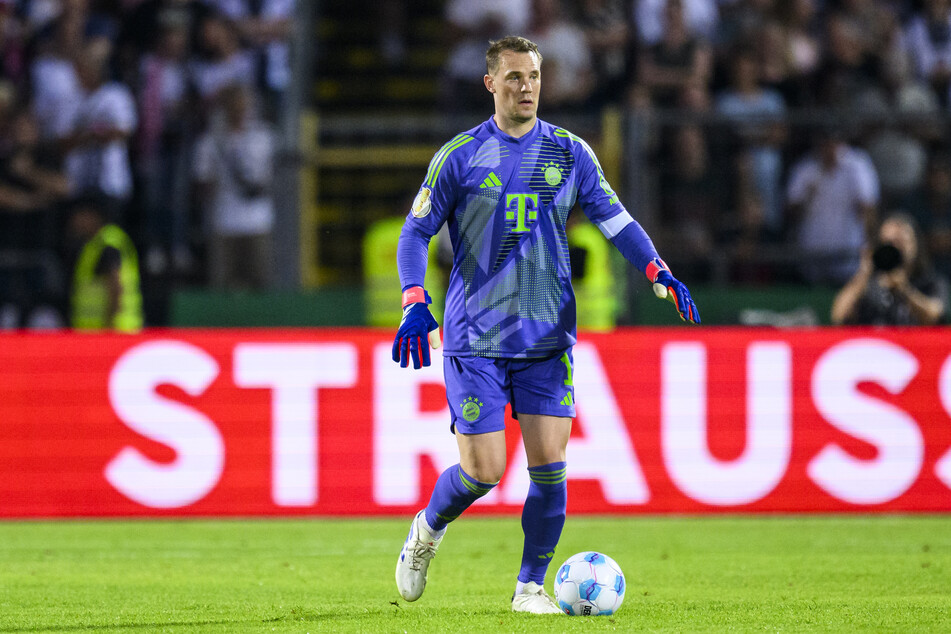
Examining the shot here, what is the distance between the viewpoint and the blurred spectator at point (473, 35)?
519 inches

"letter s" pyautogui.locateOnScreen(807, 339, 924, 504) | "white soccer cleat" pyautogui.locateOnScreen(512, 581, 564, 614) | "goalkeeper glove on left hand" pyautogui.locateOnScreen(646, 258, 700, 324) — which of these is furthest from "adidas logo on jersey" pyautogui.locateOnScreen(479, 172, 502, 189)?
"letter s" pyautogui.locateOnScreen(807, 339, 924, 504)

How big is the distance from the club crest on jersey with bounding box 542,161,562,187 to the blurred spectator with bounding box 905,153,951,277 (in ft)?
20.8

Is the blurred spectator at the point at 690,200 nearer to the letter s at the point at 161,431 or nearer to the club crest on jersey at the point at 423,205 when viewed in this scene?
the letter s at the point at 161,431

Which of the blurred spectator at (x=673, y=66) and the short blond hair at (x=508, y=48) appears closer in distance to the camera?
the short blond hair at (x=508, y=48)

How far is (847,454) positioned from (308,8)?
6.68m

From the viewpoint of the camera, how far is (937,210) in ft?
37.6

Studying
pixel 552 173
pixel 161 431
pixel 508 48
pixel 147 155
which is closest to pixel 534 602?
pixel 552 173

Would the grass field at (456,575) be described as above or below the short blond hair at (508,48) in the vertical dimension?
below

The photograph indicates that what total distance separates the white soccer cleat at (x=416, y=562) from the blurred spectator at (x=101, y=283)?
615 centimetres

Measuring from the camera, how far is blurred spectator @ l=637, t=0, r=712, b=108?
1284 centimetres

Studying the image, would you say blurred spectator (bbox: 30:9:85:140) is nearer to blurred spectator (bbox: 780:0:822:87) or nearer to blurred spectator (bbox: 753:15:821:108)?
blurred spectator (bbox: 753:15:821:108)

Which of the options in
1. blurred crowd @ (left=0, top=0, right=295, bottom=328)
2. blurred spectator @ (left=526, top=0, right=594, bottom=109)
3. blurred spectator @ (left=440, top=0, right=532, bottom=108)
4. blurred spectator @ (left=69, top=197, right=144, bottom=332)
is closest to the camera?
blurred spectator @ (left=69, top=197, right=144, bottom=332)

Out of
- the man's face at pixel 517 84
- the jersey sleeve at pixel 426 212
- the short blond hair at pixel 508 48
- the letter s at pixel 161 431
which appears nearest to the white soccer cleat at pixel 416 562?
the jersey sleeve at pixel 426 212

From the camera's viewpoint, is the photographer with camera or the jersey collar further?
the photographer with camera
